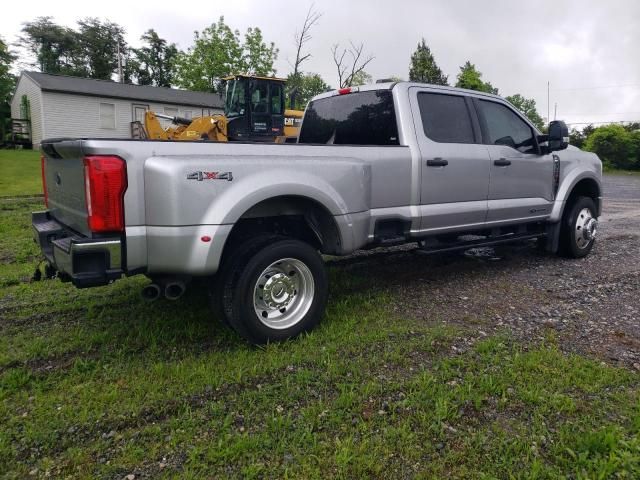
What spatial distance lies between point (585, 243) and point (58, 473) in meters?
6.58

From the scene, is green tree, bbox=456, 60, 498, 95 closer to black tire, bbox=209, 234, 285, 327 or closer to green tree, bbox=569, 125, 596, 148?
green tree, bbox=569, 125, 596, 148

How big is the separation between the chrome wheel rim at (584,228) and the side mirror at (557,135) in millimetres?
1131

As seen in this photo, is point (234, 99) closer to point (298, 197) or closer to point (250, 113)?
point (250, 113)

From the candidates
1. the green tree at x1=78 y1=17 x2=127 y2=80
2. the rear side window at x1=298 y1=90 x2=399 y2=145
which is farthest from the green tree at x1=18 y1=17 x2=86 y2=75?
the rear side window at x1=298 y1=90 x2=399 y2=145

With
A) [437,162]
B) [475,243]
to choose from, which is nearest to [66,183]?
[437,162]

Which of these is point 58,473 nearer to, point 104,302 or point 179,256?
point 179,256

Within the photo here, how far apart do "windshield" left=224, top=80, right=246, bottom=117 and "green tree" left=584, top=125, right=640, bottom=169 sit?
2394 cm

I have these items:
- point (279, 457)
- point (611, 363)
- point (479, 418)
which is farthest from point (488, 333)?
point (279, 457)

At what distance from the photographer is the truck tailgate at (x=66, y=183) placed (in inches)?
130

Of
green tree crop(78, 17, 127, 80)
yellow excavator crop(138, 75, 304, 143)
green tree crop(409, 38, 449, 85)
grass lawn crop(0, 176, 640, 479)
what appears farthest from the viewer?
green tree crop(78, 17, 127, 80)

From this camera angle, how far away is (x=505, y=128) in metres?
5.86

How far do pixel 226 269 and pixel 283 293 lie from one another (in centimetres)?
50

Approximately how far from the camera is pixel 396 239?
4691 mm

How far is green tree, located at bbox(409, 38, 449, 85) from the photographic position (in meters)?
49.0
